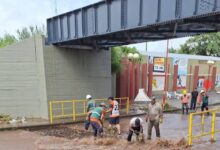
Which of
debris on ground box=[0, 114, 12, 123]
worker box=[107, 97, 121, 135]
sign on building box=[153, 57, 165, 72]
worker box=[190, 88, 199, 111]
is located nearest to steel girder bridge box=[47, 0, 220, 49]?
worker box=[107, 97, 121, 135]

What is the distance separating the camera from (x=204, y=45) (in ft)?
205

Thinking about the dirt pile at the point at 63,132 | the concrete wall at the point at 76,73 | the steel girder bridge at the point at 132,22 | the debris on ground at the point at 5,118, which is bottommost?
the dirt pile at the point at 63,132

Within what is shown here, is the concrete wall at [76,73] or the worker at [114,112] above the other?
the concrete wall at [76,73]

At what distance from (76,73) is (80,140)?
28.8ft

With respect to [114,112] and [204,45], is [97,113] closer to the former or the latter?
[114,112]

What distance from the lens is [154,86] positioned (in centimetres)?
3300

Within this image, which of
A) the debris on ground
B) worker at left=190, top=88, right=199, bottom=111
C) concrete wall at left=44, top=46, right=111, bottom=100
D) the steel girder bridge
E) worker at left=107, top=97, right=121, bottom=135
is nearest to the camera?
the steel girder bridge

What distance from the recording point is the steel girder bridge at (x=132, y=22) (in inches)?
484

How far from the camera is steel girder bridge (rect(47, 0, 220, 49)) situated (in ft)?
40.4

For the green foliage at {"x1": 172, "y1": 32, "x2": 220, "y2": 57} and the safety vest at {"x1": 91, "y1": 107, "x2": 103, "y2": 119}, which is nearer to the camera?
Result: the safety vest at {"x1": 91, "y1": 107, "x2": 103, "y2": 119}

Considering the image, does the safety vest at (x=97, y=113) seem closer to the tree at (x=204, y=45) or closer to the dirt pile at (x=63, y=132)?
the dirt pile at (x=63, y=132)

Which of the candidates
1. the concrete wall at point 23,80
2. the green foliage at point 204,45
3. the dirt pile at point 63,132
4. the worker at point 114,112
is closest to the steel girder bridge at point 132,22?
the concrete wall at point 23,80

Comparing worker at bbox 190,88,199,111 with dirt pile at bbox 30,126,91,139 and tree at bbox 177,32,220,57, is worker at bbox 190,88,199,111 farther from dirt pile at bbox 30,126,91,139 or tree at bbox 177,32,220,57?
tree at bbox 177,32,220,57

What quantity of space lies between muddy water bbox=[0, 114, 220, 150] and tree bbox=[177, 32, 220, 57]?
46.4 metres
